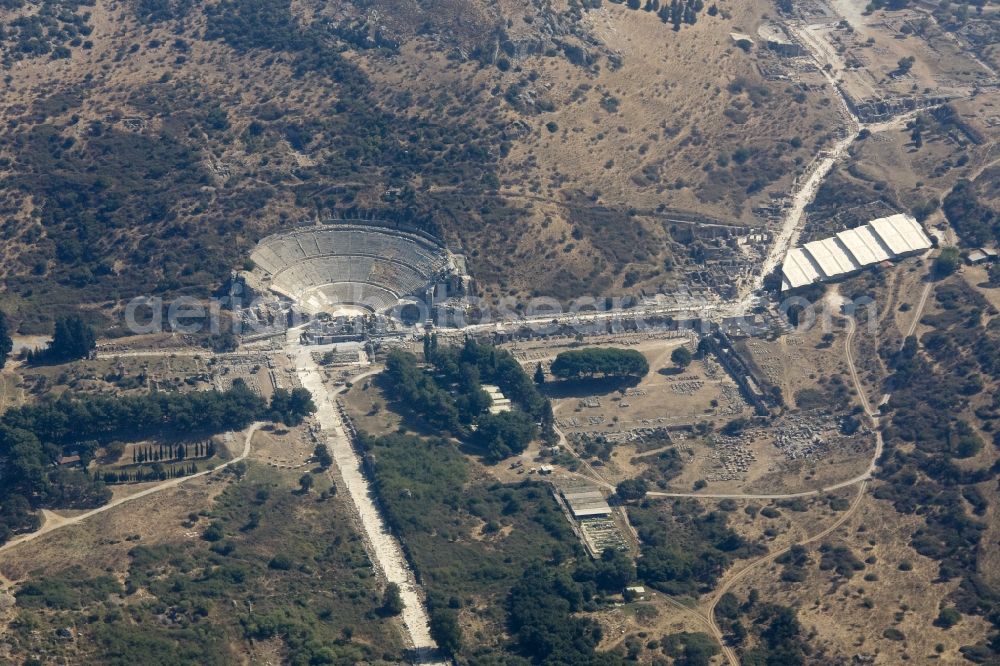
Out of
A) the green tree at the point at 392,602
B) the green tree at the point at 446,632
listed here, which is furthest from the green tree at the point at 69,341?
the green tree at the point at 446,632

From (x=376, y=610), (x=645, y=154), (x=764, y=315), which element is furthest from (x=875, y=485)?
(x=645, y=154)

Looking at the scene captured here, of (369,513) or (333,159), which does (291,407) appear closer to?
(369,513)

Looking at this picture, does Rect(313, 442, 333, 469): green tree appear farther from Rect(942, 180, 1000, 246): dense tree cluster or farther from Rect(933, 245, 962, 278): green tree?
Rect(942, 180, 1000, 246): dense tree cluster

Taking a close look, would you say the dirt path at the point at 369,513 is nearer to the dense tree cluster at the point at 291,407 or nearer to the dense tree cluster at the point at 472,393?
the dense tree cluster at the point at 291,407

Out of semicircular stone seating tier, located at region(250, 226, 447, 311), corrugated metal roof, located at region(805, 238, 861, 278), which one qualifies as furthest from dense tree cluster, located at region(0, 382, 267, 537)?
corrugated metal roof, located at region(805, 238, 861, 278)

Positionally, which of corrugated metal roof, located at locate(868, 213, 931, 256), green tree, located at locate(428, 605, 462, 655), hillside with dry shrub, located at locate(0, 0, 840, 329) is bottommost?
green tree, located at locate(428, 605, 462, 655)

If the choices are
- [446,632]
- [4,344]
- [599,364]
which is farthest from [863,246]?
[4,344]
